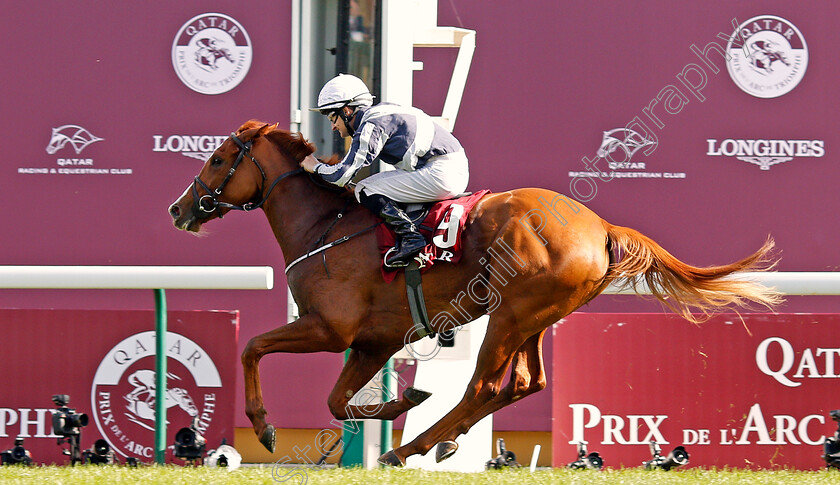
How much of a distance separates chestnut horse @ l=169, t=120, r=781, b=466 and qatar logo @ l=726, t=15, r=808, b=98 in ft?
7.66

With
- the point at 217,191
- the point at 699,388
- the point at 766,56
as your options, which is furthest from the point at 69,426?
the point at 766,56

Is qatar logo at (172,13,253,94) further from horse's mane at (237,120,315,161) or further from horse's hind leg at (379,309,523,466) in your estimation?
horse's hind leg at (379,309,523,466)

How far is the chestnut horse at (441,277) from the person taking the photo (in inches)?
181

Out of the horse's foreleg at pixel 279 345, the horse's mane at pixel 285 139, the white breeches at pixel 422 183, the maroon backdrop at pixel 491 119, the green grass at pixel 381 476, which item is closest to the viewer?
the green grass at pixel 381 476

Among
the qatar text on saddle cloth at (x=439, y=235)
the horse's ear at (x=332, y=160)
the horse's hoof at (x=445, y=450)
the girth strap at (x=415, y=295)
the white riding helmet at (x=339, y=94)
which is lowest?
the horse's hoof at (x=445, y=450)

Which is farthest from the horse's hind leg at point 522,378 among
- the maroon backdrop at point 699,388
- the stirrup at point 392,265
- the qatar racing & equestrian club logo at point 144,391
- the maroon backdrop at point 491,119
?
the maroon backdrop at point 491,119

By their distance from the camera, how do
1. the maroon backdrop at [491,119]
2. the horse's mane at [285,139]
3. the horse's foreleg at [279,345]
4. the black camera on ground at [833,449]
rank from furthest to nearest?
the maroon backdrop at [491,119] → the black camera on ground at [833,449] → the horse's mane at [285,139] → the horse's foreleg at [279,345]

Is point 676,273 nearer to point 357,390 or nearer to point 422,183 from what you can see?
point 422,183

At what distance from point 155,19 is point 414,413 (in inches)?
125

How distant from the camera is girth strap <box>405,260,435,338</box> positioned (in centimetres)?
466

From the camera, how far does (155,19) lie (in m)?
6.81

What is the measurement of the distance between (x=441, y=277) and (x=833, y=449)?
2169 mm

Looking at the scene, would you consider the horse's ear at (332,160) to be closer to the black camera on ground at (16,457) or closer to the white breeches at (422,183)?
the white breeches at (422,183)

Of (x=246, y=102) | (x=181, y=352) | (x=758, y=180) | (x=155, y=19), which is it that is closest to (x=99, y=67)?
(x=155, y=19)
